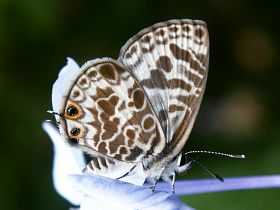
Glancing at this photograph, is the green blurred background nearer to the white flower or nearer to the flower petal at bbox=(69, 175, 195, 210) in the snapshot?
the white flower

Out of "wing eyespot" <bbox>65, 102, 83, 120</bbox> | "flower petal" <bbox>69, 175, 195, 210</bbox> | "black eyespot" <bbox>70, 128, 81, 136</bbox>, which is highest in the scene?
"wing eyespot" <bbox>65, 102, 83, 120</bbox>

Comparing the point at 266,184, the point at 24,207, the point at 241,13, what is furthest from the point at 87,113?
the point at 241,13

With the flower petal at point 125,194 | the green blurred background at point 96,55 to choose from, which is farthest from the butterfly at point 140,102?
the green blurred background at point 96,55

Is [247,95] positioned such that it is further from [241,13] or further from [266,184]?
[266,184]

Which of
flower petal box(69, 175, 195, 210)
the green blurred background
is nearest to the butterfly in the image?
flower petal box(69, 175, 195, 210)

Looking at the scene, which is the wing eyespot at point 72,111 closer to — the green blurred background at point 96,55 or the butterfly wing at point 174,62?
the butterfly wing at point 174,62

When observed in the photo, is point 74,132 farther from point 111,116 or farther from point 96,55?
point 96,55

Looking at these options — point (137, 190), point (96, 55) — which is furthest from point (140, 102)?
point (96, 55)
